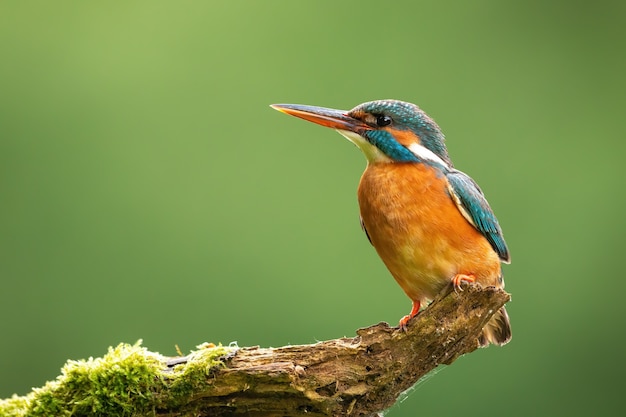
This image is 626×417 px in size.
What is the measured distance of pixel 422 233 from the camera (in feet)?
12.8

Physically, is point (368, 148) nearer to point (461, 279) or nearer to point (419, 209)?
point (419, 209)

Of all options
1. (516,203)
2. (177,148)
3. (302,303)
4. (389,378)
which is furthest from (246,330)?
(389,378)

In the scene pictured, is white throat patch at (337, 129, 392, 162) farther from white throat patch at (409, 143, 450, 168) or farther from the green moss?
the green moss

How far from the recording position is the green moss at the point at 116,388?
3.14m

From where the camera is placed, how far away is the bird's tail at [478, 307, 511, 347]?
4086 mm

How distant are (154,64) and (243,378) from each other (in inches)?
247

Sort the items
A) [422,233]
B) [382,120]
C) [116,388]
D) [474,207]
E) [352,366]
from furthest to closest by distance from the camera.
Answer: [382,120] < [474,207] < [422,233] < [352,366] < [116,388]

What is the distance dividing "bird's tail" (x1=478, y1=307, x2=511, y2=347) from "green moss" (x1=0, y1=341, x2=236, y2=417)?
1451 mm

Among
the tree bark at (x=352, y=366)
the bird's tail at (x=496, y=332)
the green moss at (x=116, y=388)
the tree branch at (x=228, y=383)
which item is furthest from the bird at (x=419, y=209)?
the green moss at (x=116, y=388)

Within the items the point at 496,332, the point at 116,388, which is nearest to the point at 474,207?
the point at 496,332

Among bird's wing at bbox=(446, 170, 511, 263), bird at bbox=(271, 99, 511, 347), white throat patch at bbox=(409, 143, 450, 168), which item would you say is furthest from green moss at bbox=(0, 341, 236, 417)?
white throat patch at bbox=(409, 143, 450, 168)

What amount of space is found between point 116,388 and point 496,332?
5.98ft

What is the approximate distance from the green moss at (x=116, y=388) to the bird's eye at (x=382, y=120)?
1.54 meters

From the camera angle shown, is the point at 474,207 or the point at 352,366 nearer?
the point at 352,366
